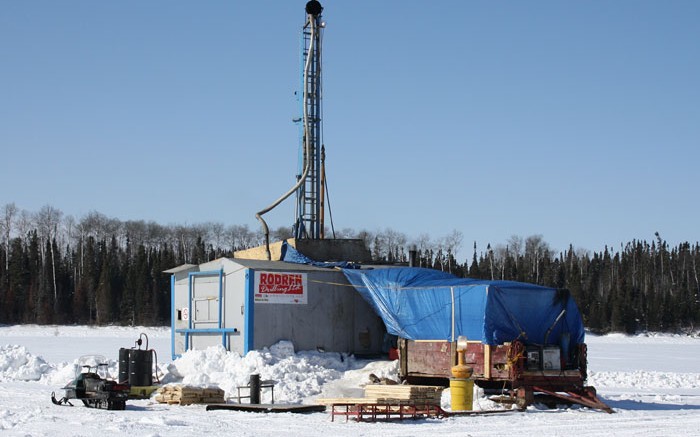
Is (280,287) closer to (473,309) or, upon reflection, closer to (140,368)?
(140,368)

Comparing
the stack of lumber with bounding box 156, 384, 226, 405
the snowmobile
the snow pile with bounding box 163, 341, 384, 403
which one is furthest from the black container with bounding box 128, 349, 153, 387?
the snowmobile

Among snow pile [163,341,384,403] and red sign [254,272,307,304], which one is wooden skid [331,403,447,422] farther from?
red sign [254,272,307,304]

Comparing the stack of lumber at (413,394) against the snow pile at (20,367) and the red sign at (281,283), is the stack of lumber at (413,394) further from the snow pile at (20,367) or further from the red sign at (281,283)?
the snow pile at (20,367)

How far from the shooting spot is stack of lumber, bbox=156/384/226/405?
1969 cm

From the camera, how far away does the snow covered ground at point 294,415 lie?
49.7ft

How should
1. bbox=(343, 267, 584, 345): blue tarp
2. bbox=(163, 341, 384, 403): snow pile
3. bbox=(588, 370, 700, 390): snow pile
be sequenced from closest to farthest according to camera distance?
bbox=(343, 267, 584, 345): blue tarp < bbox=(163, 341, 384, 403): snow pile < bbox=(588, 370, 700, 390): snow pile

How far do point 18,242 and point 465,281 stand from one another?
7534 centimetres

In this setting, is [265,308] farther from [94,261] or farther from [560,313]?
[94,261]

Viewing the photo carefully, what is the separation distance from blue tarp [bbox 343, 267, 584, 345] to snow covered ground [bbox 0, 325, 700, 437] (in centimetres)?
131

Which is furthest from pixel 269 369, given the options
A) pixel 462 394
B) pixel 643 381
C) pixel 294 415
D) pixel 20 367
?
pixel 643 381

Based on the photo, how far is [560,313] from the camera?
21.1 meters

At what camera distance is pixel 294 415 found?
17.5 m

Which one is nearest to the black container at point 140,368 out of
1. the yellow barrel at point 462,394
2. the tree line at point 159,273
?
the yellow barrel at point 462,394

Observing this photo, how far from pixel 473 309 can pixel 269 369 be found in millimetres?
4877
